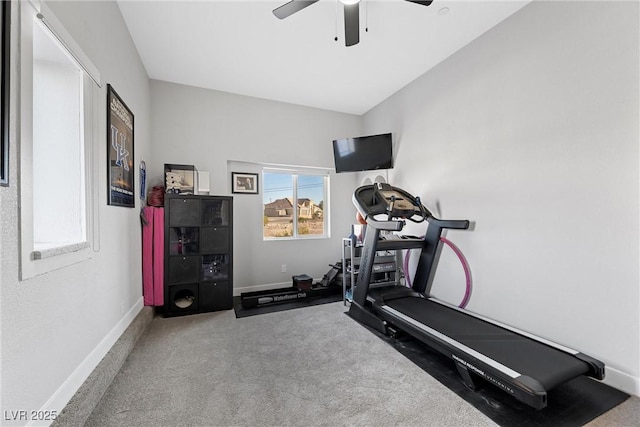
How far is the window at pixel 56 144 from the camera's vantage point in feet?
3.91

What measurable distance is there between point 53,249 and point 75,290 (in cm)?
39

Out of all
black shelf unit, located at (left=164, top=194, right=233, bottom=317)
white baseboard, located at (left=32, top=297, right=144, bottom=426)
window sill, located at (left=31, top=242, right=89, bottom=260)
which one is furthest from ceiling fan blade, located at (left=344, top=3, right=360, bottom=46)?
white baseboard, located at (left=32, top=297, right=144, bottom=426)

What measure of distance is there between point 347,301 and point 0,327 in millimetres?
3267

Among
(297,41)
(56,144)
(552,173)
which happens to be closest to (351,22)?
(297,41)

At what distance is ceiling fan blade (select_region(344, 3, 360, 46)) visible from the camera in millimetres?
2066

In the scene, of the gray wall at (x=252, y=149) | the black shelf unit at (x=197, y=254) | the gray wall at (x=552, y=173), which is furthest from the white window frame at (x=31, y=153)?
the gray wall at (x=552, y=173)

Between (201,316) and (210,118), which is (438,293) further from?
(210,118)

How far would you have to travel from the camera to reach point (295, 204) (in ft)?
15.3

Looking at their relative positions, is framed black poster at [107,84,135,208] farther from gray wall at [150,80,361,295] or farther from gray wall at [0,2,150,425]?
gray wall at [150,80,361,295]

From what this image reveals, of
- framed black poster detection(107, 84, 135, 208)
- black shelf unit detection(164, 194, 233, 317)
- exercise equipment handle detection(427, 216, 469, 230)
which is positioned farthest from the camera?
black shelf unit detection(164, 194, 233, 317)

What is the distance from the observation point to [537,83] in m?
2.31

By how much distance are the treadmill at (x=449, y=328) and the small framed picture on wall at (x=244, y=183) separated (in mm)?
1908

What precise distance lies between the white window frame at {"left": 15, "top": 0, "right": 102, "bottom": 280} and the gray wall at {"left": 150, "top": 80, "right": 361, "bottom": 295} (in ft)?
6.61

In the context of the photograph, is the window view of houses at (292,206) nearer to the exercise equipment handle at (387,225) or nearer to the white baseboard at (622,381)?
the exercise equipment handle at (387,225)
